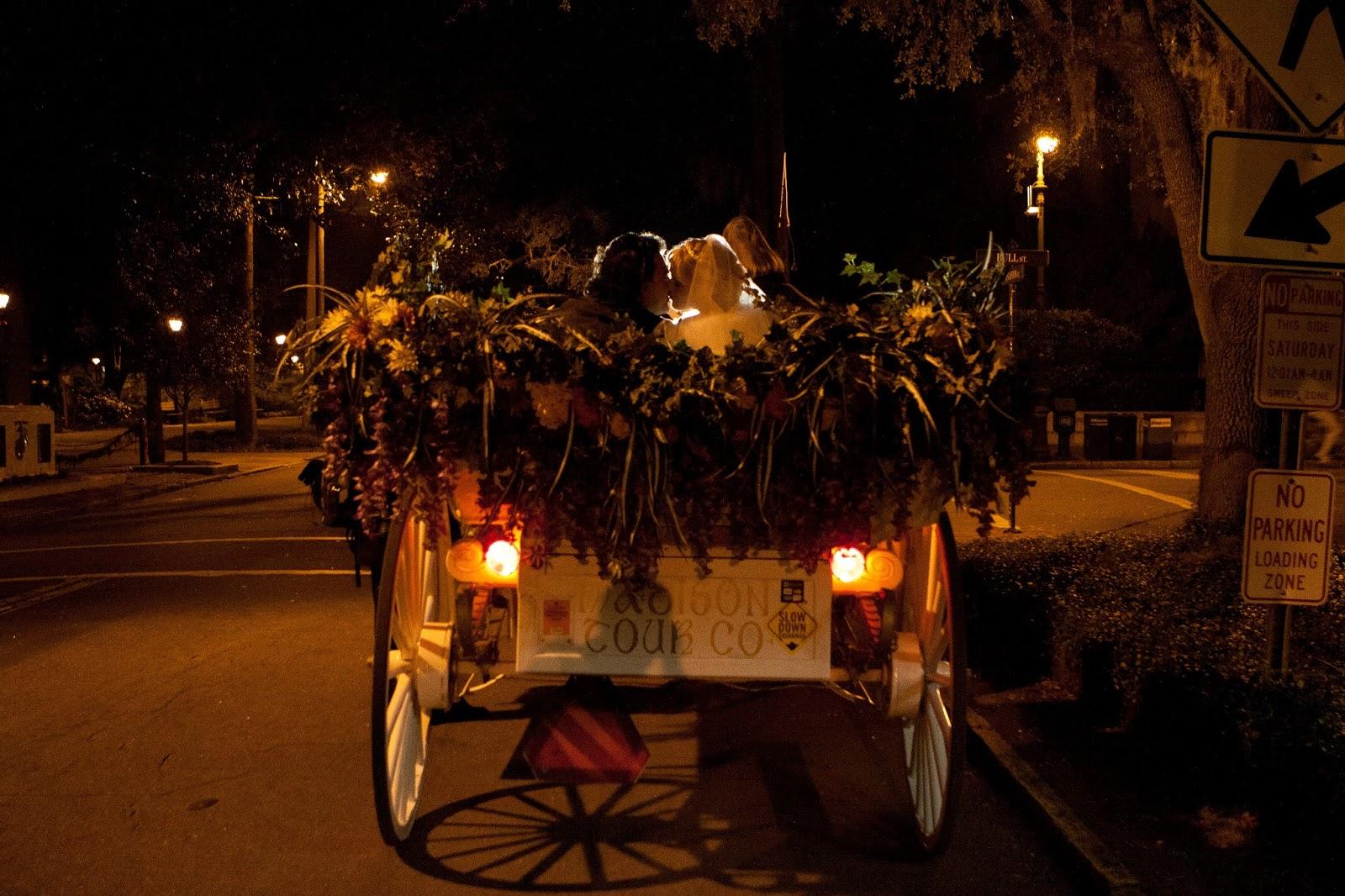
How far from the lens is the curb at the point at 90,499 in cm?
1712

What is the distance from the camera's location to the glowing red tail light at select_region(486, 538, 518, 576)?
14.7 ft

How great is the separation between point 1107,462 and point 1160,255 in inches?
447

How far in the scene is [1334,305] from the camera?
4.78 metres

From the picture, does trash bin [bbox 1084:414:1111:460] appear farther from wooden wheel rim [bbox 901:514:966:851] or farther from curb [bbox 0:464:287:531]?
wooden wheel rim [bbox 901:514:966:851]

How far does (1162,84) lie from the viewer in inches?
336

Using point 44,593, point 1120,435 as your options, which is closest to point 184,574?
point 44,593

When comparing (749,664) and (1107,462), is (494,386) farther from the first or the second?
(1107,462)

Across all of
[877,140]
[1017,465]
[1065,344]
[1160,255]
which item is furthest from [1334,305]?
[1160,255]

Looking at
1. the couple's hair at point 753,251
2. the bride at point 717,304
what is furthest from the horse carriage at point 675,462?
the couple's hair at point 753,251

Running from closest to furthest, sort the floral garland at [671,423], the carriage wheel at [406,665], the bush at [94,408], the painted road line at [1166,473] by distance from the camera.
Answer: the floral garland at [671,423] → the carriage wheel at [406,665] → the painted road line at [1166,473] → the bush at [94,408]

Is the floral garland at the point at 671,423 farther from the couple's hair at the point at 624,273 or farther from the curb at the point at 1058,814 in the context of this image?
the curb at the point at 1058,814

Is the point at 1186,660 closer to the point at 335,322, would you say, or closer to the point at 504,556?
the point at 504,556

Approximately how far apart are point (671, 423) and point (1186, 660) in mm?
2678

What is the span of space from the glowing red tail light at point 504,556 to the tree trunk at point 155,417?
2349cm
